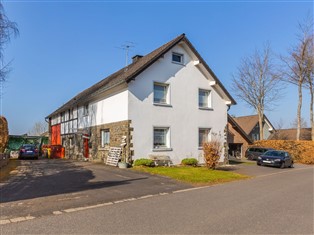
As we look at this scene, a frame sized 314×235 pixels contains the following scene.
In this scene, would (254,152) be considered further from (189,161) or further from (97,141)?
(97,141)

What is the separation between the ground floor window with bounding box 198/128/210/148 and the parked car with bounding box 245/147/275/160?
13.6 metres

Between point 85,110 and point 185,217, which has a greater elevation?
point 85,110

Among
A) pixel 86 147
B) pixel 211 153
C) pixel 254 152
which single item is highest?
pixel 86 147

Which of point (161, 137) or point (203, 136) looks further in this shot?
point (203, 136)

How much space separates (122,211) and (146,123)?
1205 centimetres

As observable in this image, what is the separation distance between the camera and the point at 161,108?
2069cm

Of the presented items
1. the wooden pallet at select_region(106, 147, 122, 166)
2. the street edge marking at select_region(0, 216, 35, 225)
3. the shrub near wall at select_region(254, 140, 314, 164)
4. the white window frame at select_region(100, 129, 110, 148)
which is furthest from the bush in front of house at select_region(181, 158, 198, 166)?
the shrub near wall at select_region(254, 140, 314, 164)

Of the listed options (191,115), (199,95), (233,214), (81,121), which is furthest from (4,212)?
(81,121)

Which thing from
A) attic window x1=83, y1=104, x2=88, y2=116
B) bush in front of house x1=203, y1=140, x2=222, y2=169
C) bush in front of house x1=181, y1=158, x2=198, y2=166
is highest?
attic window x1=83, y1=104, x2=88, y2=116

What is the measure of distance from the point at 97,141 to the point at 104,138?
110 cm

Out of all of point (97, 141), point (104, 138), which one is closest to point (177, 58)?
point (104, 138)

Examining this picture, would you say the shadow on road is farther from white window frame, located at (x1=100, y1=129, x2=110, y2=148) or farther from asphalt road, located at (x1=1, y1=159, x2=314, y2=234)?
white window frame, located at (x1=100, y1=129, x2=110, y2=148)

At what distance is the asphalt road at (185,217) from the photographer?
20.7 feet

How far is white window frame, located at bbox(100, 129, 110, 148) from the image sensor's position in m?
22.0
